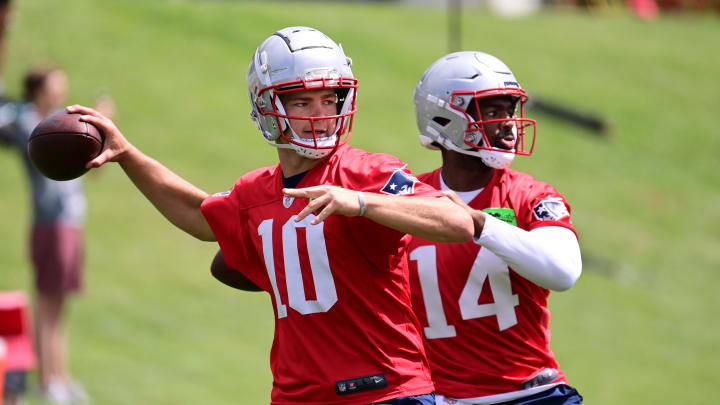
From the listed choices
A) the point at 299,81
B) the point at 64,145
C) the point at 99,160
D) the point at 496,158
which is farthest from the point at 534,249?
the point at 64,145

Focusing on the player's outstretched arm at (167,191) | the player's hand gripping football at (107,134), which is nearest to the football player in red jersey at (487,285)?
the player's outstretched arm at (167,191)

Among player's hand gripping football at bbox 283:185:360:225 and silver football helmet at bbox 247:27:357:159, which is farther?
silver football helmet at bbox 247:27:357:159

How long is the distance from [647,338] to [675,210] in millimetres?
4827

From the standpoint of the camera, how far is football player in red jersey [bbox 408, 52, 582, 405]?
4.09m

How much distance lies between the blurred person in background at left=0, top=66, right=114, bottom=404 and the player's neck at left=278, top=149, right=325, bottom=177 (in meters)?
4.53

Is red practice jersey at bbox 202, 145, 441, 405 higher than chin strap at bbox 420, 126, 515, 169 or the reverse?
the reverse

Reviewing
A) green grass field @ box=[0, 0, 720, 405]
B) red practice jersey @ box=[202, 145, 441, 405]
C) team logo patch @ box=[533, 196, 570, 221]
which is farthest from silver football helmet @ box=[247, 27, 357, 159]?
green grass field @ box=[0, 0, 720, 405]

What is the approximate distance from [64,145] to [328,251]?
1.11m

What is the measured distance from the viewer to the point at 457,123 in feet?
14.0

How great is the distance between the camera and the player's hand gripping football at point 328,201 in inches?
120

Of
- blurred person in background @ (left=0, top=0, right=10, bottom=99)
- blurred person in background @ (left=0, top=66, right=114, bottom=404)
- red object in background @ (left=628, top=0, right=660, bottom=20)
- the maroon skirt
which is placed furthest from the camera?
red object in background @ (left=628, top=0, right=660, bottom=20)

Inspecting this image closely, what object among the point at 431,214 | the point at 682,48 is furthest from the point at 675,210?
the point at 431,214

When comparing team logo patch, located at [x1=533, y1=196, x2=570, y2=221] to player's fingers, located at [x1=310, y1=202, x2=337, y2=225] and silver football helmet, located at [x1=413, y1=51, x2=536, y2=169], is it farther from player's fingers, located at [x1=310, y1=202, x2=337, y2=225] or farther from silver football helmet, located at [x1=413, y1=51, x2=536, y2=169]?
player's fingers, located at [x1=310, y1=202, x2=337, y2=225]

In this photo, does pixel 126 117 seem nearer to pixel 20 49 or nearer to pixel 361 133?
pixel 20 49
